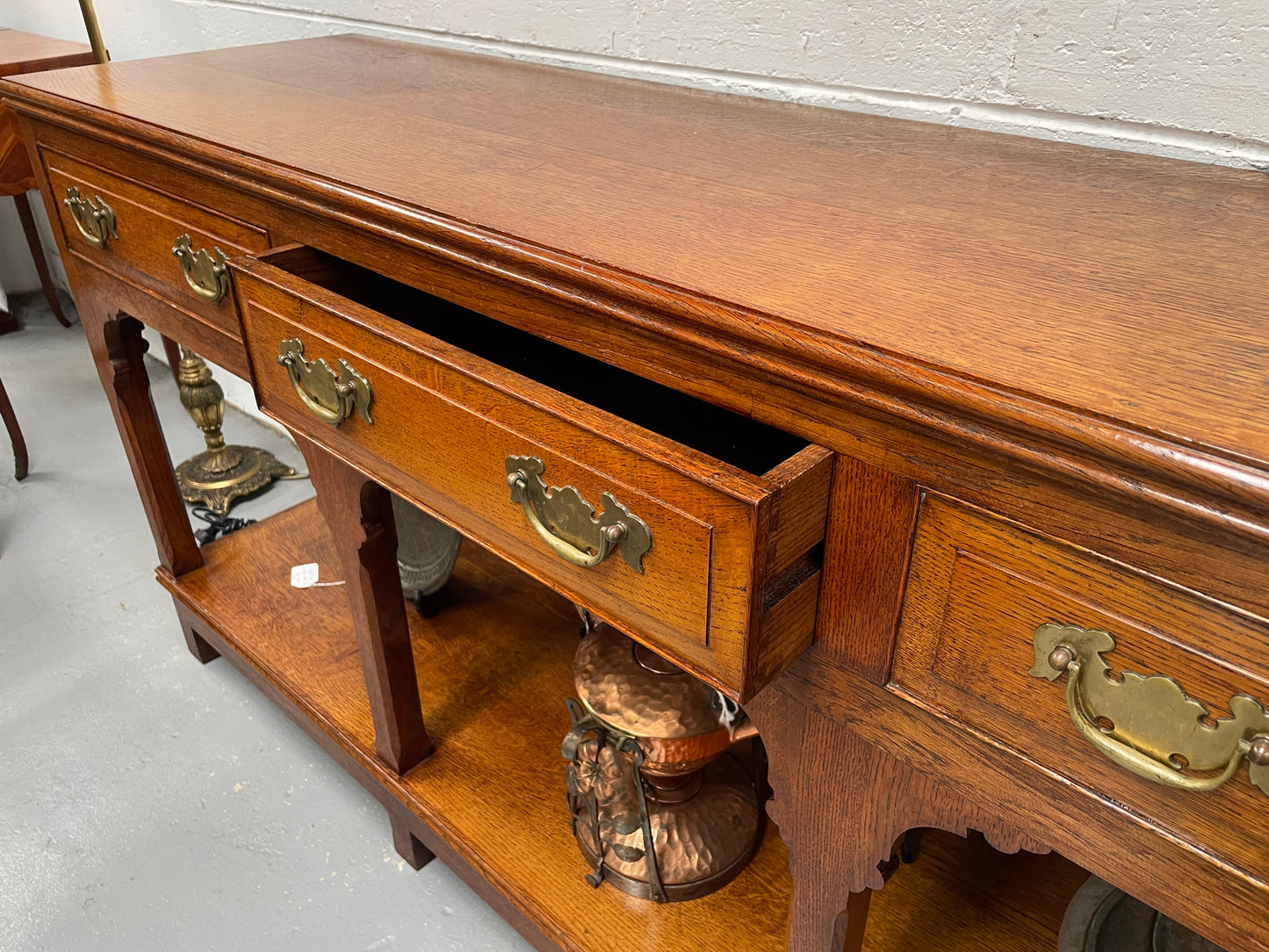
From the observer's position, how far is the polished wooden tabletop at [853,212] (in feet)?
1.43

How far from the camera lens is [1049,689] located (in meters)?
0.46

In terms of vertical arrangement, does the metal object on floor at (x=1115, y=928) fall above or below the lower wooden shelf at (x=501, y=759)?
above

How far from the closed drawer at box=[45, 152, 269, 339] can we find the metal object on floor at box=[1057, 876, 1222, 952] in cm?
97

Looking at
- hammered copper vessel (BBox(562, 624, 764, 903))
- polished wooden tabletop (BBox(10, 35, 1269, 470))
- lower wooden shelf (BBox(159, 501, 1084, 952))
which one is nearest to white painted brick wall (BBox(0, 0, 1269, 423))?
polished wooden tabletop (BBox(10, 35, 1269, 470))

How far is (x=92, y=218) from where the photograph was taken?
1.06 meters

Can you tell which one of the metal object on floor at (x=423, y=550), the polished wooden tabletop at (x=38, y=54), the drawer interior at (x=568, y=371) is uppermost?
the polished wooden tabletop at (x=38, y=54)

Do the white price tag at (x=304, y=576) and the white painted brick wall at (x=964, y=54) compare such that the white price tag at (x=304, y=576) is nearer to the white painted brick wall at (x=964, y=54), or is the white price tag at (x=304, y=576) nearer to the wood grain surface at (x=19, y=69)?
the white painted brick wall at (x=964, y=54)

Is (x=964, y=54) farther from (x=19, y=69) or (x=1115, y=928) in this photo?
(x=19, y=69)

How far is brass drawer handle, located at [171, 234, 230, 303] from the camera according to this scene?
917 millimetres

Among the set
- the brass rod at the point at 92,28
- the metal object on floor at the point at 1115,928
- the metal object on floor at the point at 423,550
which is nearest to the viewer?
the metal object on floor at the point at 1115,928

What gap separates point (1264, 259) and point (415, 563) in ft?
3.75

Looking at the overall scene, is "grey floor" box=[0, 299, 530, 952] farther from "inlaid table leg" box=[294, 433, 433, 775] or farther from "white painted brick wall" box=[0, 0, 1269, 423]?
"white painted brick wall" box=[0, 0, 1269, 423]

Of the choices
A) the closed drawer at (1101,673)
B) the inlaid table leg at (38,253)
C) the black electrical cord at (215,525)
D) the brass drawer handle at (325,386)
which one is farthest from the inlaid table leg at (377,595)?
the inlaid table leg at (38,253)

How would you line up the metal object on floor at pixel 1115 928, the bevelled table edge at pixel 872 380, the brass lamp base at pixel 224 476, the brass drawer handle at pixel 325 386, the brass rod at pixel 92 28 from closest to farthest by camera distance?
the bevelled table edge at pixel 872 380 < the brass drawer handle at pixel 325 386 < the metal object on floor at pixel 1115 928 < the brass rod at pixel 92 28 < the brass lamp base at pixel 224 476
